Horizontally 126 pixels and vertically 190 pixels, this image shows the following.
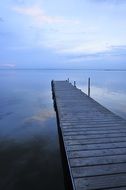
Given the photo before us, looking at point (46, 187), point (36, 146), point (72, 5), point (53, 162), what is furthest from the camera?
point (72, 5)

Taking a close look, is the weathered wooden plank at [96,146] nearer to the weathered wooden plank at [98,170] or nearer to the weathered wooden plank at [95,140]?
the weathered wooden plank at [95,140]

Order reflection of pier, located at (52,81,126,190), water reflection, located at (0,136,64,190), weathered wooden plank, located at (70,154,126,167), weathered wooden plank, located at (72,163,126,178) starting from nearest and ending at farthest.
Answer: reflection of pier, located at (52,81,126,190)
weathered wooden plank, located at (72,163,126,178)
weathered wooden plank, located at (70,154,126,167)
water reflection, located at (0,136,64,190)

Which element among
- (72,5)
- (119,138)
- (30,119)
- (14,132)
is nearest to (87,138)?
(119,138)

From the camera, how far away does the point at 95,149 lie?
668cm

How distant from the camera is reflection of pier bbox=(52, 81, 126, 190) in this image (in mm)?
4949

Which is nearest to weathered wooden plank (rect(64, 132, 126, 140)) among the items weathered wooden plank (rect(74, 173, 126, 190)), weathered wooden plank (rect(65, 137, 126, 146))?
weathered wooden plank (rect(65, 137, 126, 146))

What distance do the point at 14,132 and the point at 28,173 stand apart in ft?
15.5

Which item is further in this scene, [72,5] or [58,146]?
[72,5]

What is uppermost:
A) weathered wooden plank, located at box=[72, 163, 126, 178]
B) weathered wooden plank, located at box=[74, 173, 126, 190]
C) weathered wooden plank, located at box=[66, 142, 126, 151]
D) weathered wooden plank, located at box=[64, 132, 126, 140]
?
weathered wooden plank, located at box=[72, 163, 126, 178]

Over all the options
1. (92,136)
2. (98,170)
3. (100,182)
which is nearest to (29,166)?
(92,136)

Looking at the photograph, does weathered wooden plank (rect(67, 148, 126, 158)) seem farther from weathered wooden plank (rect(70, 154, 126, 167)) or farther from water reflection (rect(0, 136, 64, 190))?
water reflection (rect(0, 136, 64, 190))

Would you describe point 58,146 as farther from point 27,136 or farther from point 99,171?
point 99,171

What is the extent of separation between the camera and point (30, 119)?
1548cm

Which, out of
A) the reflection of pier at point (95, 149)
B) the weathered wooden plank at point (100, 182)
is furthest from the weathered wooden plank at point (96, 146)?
the weathered wooden plank at point (100, 182)
